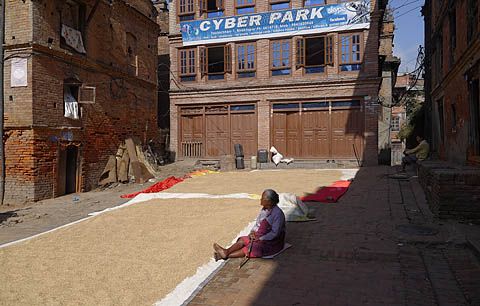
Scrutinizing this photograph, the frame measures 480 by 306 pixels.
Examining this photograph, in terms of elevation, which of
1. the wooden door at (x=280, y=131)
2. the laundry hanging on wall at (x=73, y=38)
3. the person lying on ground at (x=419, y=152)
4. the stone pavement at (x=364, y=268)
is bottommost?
the stone pavement at (x=364, y=268)

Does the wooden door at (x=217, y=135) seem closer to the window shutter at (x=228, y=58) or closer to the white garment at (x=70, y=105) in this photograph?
the window shutter at (x=228, y=58)

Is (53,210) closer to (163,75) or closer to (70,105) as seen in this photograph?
(70,105)

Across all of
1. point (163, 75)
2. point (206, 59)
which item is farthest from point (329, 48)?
point (163, 75)

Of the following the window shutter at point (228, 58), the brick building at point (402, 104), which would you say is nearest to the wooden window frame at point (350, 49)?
the window shutter at point (228, 58)

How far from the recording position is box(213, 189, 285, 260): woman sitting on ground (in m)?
4.67

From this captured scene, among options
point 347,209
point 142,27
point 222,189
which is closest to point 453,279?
point 347,209

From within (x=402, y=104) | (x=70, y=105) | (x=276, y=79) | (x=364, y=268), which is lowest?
(x=364, y=268)

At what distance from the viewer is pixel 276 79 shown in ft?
60.0

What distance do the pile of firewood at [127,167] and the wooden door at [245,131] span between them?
5191 millimetres

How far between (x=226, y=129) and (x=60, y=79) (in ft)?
29.5

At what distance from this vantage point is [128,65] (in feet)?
53.5

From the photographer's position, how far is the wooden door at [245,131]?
61.4ft

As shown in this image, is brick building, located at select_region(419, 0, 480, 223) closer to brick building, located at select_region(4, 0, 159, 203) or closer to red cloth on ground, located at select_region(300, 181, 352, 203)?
red cloth on ground, located at select_region(300, 181, 352, 203)

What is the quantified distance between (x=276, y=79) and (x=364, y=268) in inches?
593
